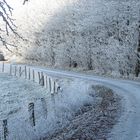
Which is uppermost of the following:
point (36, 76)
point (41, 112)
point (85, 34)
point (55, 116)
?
point (85, 34)

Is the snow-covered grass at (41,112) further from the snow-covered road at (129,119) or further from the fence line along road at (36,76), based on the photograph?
the snow-covered road at (129,119)

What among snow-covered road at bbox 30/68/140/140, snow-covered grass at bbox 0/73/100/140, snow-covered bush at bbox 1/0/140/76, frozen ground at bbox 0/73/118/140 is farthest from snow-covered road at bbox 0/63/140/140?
snow-covered bush at bbox 1/0/140/76

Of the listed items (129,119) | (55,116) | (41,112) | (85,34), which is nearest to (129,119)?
(129,119)

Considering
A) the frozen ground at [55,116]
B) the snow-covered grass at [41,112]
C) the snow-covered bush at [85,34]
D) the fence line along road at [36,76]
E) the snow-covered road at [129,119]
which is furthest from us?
the snow-covered bush at [85,34]

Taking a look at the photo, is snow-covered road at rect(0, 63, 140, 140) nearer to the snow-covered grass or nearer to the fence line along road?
the snow-covered grass

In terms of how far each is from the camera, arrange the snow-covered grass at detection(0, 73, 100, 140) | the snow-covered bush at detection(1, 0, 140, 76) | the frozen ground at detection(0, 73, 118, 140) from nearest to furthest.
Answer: the frozen ground at detection(0, 73, 118, 140) → the snow-covered grass at detection(0, 73, 100, 140) → the snow-covered bush at detection(1, 0, 140, 76)

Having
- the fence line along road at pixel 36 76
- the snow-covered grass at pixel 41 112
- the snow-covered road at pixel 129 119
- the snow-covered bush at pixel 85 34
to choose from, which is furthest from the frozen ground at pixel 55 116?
the snow-covered bush at pixel 85 34

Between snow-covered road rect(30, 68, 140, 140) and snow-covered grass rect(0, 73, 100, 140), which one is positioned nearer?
snow-covered road rect(30, 68, 140, 140)

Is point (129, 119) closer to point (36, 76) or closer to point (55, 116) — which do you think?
point (55, 116)

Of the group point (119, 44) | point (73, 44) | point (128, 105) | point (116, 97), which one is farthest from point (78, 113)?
point (73, 44)

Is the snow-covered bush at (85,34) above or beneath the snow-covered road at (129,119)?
above

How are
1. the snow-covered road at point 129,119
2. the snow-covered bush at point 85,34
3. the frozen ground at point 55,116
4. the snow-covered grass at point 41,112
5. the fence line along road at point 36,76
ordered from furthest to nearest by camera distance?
the snow-covered bush at point 85,34, the fence line along road at point 36,76, the snow-covered grass at point 41,112, the frozen ground at point 55,116, the snow-covered road at point 129,119

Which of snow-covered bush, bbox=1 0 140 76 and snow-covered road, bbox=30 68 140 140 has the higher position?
snow-covered bush, bbox=1 0 140 76

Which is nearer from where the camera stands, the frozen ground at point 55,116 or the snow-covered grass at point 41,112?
the frozen ground at point 55,116
